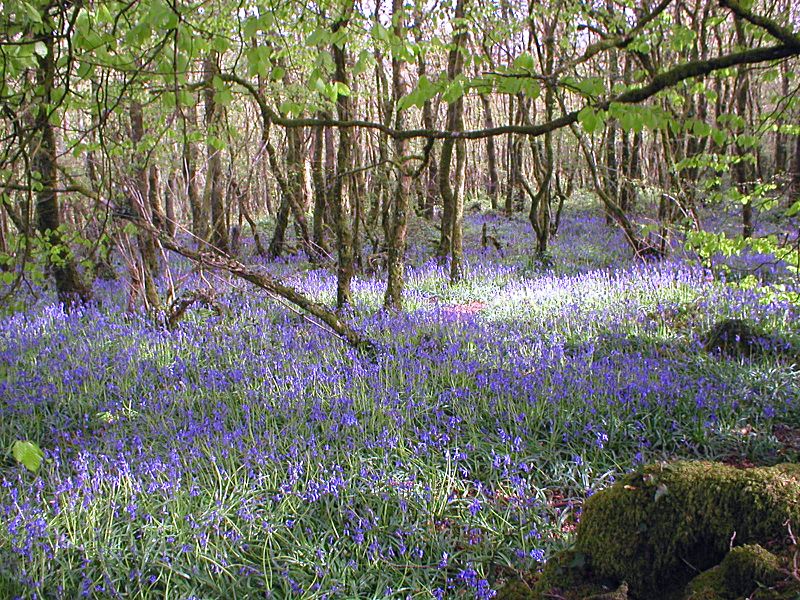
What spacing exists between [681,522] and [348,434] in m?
2.86

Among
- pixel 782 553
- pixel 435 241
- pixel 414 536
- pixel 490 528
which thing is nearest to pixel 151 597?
pixel 414 536

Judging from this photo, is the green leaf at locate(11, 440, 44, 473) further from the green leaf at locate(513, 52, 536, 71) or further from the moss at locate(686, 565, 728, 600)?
the green leaf at locate(513, 52, 536, 71)

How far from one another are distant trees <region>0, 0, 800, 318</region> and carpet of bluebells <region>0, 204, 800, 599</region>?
1.22 m

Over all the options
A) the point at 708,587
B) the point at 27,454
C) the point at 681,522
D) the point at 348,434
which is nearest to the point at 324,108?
the point at 348,434

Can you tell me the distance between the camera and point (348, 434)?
4.42 m

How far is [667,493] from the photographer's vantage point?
1957 mm

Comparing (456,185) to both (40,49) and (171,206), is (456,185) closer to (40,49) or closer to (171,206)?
(40,49)

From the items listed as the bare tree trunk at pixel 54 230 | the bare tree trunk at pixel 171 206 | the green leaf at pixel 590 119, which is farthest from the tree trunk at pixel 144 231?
the green leaf at pixel 590 119

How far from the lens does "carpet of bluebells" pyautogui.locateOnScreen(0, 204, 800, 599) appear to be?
3.12 meters

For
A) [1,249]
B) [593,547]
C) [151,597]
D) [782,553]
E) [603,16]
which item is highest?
[603,16]

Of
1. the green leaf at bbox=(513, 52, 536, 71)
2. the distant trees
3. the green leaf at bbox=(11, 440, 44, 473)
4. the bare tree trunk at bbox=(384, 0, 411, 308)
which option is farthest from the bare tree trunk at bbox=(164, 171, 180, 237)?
the green leaf at bbox=(11, 440, 44, 473)

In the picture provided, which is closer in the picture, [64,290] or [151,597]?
[151,597]

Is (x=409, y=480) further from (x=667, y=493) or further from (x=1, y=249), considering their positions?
(x=1, y=249)

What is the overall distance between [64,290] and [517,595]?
9.01 m
